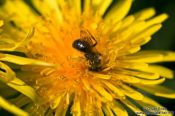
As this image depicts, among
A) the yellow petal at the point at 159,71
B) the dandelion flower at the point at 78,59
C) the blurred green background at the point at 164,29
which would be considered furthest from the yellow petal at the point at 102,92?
the blurred green background at the point at 164,29

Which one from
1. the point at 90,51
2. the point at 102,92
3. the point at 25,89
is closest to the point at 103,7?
the point at 90,51

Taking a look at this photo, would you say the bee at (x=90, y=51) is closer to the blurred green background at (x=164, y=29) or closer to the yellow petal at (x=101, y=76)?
the yellow petal at (x=101, y=76)

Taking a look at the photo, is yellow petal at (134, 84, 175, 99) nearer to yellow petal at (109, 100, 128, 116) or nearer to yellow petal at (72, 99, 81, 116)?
yellow petal at (109, 100, 128, 116)

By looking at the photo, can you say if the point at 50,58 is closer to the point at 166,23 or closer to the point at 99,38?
the point at 99,38

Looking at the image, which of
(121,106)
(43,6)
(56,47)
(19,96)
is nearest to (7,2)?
(43,6)

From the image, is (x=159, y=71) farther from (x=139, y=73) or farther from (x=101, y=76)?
(x=101, y=76)

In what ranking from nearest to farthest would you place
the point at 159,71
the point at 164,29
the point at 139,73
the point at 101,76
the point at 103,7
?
the point at 101,76 → the point at 139,73 → the point at 159,71 → the point at 103,7 → the point at 164,29

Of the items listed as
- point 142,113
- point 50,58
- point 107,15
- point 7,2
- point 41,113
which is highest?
point 7,2

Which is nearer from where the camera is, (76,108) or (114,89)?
(76,108)

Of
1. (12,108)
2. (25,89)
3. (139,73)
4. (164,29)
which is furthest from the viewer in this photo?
(164,29)
